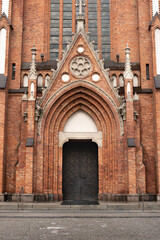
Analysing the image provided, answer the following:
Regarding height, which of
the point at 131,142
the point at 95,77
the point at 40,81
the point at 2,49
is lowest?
the point at 131,142

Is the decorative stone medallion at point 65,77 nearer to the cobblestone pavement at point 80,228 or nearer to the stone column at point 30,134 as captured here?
the stone column at point 30,134

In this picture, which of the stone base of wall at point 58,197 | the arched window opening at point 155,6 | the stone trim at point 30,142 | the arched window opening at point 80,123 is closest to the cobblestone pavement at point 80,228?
the stone base of wall at point 58,197

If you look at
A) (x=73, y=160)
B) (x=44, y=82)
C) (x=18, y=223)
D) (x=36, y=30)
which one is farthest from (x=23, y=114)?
(x=18, y=223)

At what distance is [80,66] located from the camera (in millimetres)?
24500

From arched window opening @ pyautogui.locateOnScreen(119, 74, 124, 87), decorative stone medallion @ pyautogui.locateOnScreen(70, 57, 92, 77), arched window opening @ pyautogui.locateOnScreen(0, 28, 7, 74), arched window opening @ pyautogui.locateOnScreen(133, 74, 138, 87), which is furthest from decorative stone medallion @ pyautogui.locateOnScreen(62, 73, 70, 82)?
arched window opening @ pyautogui.locateOnScreen(133, 74, 138, 87)

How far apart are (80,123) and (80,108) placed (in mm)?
1050

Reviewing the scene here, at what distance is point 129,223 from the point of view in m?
12.6

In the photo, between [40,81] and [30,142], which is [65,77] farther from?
[30,142]

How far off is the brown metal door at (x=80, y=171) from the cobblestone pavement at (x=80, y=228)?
380 inches

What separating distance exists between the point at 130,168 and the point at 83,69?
7500 mm

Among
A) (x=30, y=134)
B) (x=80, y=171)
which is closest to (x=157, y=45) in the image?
(x=80, y=171)

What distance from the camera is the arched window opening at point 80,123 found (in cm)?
2475

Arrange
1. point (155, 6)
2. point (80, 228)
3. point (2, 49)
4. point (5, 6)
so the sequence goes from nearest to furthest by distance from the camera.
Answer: point (80, 228) → point (2, 49) → point (155, 6) → point (5, 6)

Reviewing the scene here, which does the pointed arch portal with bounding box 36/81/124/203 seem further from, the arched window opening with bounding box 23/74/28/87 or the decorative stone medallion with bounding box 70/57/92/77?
the arched window opening with bounding box 23/74/28/87
